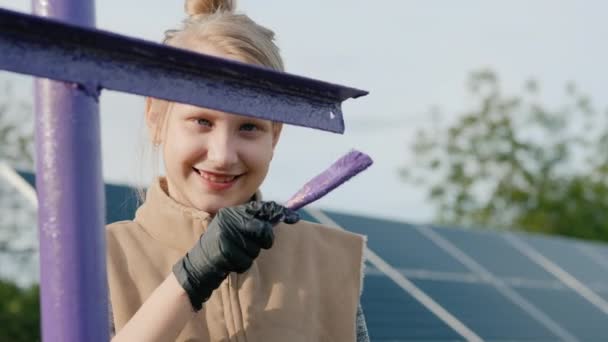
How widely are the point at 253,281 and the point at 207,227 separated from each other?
1.17 ft

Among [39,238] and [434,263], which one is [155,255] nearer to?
[39,238]

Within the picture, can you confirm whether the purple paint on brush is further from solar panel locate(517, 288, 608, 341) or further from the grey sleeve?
solar panel locate(517, 288, 608, 341)

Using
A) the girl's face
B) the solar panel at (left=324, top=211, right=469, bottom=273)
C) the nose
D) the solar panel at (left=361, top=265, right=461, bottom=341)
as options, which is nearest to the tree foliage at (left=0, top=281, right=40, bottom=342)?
the solar panel at (left=324, top=211, right=469, bottom=273)

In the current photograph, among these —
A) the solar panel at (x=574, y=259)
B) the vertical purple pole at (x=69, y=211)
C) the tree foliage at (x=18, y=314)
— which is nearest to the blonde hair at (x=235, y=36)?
the vertical purple pole at (x=69, y=211)

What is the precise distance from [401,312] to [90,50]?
5.18 m

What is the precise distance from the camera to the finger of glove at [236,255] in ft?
6.69

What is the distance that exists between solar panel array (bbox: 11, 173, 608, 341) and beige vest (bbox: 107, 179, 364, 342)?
188 cm

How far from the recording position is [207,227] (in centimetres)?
236

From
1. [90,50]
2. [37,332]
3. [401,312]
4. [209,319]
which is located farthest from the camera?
[37,332]

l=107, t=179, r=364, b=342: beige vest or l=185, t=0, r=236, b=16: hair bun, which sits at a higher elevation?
l=185, t=0, r=236, b=16: hair bun

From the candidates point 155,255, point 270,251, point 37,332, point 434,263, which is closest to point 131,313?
point 155,255

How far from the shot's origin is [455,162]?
29.9 metres

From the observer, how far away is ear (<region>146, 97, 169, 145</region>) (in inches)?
106

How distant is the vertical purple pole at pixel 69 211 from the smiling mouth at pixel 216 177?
745mm
